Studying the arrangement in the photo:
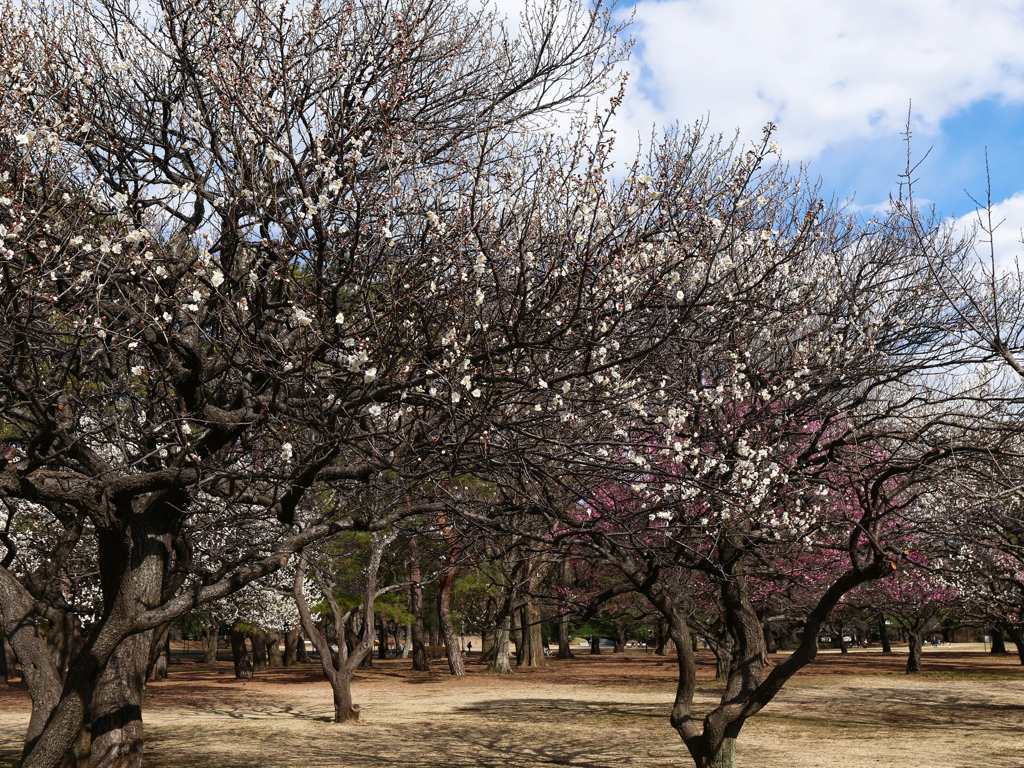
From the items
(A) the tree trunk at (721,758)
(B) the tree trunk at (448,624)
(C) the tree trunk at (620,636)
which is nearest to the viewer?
(A) the tree trunk at (721,758)

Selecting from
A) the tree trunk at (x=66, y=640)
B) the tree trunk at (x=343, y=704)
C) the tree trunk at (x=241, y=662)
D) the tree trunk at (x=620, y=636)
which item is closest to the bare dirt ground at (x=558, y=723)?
the tree trunk at (x=343, y=704)

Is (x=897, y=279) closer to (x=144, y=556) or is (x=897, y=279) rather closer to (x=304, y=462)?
(x=304, y=462)

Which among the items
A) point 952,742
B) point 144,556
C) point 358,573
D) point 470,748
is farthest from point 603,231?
point 358,573

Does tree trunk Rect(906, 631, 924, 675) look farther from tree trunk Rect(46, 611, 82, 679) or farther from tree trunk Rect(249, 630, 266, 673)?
tree trunk Rect(249, 630, 266, 673)

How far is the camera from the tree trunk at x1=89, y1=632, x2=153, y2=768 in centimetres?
859

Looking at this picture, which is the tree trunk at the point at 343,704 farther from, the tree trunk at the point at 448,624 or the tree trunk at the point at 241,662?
the tree trunk at the point at 241,662

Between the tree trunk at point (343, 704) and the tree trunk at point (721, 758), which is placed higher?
the tree trunk at point (721, 758)

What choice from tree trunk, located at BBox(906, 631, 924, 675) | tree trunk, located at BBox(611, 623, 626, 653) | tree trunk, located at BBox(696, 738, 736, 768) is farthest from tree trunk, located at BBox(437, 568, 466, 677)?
tree trunk, located at BBox(611, 623, 626, 653)

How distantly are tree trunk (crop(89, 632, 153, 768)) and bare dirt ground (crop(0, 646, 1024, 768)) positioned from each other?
525 cm

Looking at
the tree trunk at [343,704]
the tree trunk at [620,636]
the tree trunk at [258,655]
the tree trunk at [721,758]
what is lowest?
the tree trunk at [620,636]

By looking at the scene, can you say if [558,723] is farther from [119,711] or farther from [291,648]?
[291,648]

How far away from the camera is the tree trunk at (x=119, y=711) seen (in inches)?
338

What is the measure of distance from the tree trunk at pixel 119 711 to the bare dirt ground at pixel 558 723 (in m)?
5.25

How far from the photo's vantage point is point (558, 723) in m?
19.8
